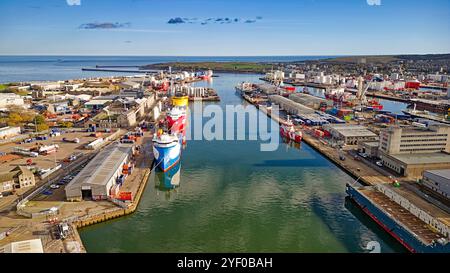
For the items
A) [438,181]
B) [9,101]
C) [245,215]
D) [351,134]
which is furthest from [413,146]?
[9,101]

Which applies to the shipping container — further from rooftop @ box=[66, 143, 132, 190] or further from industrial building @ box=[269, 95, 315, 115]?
industrial building @ box=[269, 95, 315, 115]

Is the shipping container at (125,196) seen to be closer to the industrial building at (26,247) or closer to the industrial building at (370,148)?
the industrial building at (26,247)

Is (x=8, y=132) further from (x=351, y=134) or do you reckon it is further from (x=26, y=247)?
(x=351, y=134)

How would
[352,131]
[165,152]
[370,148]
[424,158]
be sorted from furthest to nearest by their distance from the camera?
[352,131] → [370,148] → [165,152] → [424,158]

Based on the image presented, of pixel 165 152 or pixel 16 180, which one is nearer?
pixel 16 180

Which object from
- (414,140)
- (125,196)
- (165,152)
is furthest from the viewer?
(165,152)

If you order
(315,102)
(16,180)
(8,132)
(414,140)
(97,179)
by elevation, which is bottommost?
(16,180)

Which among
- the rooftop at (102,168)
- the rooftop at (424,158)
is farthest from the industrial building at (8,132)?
the rooftop at (424,158)

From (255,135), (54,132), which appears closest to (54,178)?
(54,132)
